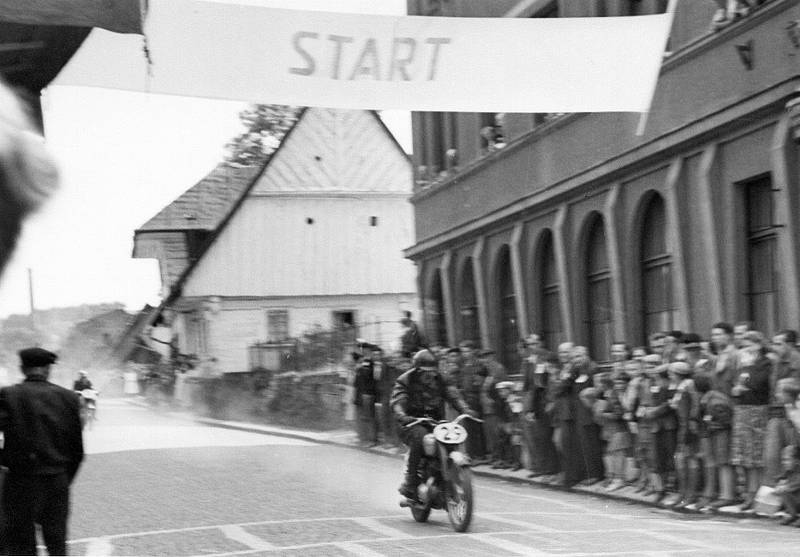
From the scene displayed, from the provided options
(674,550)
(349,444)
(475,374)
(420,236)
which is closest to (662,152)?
(475,374)

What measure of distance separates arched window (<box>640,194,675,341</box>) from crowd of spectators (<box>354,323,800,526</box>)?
2924 mm

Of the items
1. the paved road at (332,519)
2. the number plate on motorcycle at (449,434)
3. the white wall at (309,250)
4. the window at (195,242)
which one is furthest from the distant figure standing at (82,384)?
the number plate on motorcycle at (449,434)

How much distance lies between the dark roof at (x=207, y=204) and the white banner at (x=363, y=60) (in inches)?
1884

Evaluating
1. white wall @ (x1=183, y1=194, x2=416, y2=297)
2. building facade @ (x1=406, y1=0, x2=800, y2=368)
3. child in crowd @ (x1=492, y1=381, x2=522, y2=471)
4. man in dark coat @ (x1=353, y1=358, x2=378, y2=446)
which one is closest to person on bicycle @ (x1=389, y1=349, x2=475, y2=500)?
building facade @ (x1=406, y1=0, x2=800, y2=368)

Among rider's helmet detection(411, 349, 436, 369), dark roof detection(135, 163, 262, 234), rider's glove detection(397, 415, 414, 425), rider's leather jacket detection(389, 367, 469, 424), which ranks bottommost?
rider's glove detection(397, 415, 414, 425)

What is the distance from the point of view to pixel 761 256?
21312 mm

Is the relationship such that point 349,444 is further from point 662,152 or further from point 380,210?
point 380,210

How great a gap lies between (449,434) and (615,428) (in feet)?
14.8

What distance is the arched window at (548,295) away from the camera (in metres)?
30.5

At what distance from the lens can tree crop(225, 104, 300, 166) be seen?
69.3 m

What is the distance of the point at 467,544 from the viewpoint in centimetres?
1338

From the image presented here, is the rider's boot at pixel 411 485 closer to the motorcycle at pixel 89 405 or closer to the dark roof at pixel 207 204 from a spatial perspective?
the motorcycle at pixel 89 405

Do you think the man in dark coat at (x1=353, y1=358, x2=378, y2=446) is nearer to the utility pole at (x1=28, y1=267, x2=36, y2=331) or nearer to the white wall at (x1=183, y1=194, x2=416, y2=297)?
the utility pole at (x1=28, y1=267, x2=36, y2=331)

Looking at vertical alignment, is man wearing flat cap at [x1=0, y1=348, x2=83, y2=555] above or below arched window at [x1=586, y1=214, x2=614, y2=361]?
below
